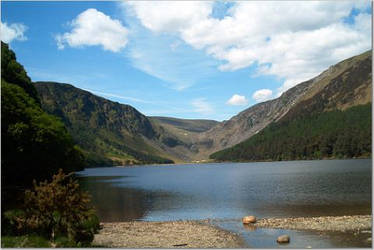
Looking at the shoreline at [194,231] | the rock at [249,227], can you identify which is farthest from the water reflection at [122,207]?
the rock at [249,227]

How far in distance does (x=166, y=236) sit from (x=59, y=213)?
15.9m

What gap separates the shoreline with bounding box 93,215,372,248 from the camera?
34.1 metres

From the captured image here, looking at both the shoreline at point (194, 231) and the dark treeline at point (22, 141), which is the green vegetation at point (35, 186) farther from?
the shoreline at point (194, 231)

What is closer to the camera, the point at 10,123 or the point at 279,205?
the point at 10,123

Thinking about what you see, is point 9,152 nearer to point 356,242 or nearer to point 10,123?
point 10,123

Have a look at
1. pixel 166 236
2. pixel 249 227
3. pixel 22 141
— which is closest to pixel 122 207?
pixel 22 141

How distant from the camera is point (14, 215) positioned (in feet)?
86.4

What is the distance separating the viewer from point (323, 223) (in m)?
42.9

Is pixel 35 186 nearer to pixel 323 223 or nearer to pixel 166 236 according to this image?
pixel 166 236

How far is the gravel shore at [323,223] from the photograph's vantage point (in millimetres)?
38972

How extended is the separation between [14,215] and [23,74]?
7780 cm

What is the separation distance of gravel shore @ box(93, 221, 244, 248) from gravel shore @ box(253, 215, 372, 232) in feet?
21.6

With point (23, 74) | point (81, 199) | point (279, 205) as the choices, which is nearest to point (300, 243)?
point (81, 199)

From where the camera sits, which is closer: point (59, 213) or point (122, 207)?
point (59, 213)
